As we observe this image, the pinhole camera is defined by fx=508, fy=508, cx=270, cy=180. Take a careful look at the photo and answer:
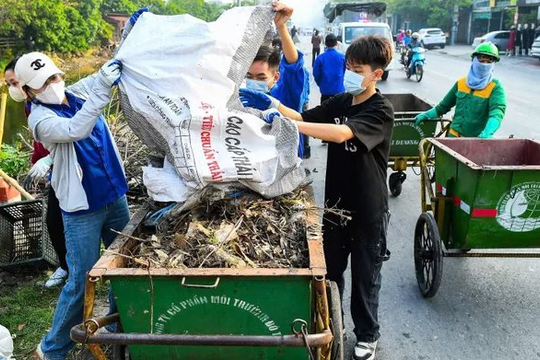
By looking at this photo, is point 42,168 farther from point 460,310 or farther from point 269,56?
point 460,310

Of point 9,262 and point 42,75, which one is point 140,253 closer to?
point 42,75

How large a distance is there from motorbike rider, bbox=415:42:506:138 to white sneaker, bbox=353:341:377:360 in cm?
205

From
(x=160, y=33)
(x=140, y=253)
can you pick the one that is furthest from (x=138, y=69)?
(x=140, y=253)

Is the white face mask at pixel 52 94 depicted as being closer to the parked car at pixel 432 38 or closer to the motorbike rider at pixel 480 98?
the motorbike rider at pixel 480 98

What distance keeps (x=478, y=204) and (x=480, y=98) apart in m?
1.52

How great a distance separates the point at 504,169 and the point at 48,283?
3320mm

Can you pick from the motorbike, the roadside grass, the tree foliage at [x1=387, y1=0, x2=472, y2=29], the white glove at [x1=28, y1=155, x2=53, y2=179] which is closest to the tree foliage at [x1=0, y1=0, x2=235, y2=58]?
the motorbike

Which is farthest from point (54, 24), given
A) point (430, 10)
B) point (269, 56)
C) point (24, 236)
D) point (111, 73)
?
point (430, 10)

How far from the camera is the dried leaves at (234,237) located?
218 cm

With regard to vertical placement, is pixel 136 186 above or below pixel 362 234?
below

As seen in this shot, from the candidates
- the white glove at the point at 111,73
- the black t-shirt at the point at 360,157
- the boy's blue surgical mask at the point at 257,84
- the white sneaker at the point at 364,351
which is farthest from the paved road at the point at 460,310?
the white glove at the point at 111,73

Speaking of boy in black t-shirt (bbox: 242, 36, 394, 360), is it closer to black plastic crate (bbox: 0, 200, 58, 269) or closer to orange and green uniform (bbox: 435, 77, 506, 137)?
orange and green uniform (bbox: 435, 77, 506, 137)

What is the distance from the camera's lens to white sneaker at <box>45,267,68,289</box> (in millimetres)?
3869

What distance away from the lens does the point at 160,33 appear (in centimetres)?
230
